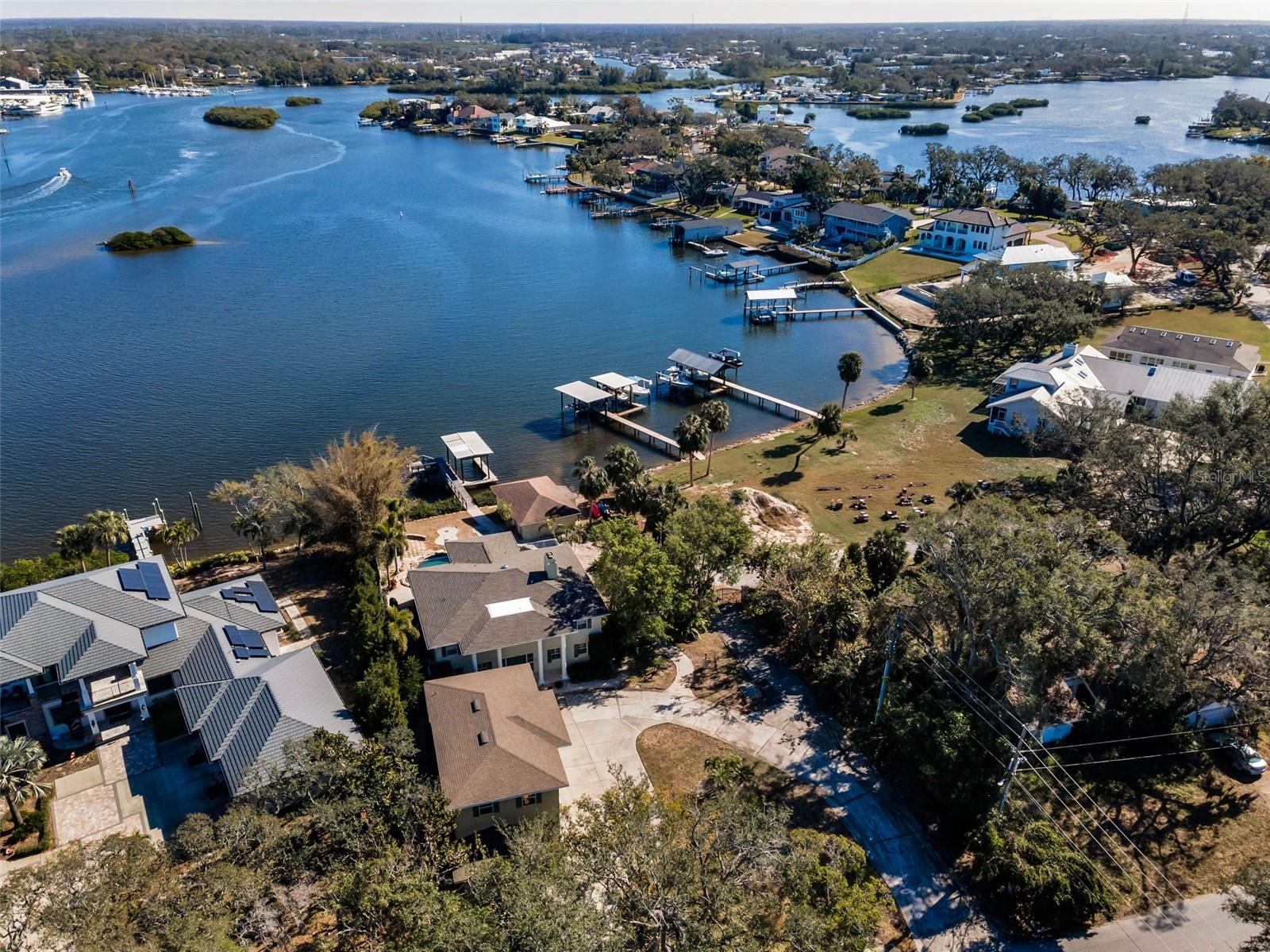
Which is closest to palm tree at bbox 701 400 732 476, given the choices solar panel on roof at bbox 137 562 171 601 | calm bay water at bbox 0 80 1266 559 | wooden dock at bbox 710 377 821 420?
calm bay water at bbox 0 80 1266 559

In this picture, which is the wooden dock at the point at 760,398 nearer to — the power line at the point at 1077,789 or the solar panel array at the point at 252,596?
the power line at the point at 1077,789

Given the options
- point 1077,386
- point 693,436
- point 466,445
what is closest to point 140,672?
point 466,445

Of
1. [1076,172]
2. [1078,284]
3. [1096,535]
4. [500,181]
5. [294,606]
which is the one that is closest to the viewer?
[1096,535]

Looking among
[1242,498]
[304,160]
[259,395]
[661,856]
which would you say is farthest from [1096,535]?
[304,160]

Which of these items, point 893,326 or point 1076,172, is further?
point 1076,172

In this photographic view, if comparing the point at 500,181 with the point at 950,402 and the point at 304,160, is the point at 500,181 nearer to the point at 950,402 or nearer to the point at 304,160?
the point at 304,160
